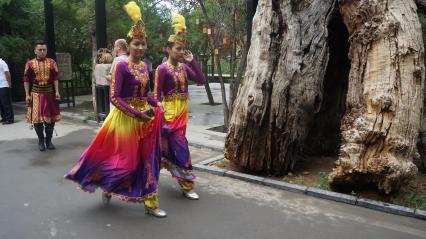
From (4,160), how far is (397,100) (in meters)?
5.77

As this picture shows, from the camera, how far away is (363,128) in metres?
4.86

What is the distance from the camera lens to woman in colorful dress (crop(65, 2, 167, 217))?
4.41 m

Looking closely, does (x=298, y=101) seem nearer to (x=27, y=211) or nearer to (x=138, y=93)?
(x=138, y=93)

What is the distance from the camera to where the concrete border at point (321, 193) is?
15.3 feet

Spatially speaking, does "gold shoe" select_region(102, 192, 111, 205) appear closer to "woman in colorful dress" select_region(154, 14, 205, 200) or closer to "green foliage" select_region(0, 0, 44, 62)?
"woman in colorful dress" select_region(154, 14, 205, 200)

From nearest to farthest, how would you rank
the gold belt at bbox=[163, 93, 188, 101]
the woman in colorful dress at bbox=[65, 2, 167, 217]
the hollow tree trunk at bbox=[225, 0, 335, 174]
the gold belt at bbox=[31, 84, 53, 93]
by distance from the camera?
the woman in colorful dress at bbox=[65, 2, 167, 217], the gold belt at bbox=[163, 93, 188, 101], the hollow tree trunk at bbox=[225, 0, 335, 174], the gold belt at bbox=[31, 84, 53, 93]

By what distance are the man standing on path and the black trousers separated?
122 inches

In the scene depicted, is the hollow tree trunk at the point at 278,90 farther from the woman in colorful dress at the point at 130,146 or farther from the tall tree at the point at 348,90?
the woman in colorful dress at the point at 130,146

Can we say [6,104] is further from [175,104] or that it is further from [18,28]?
[175,104]

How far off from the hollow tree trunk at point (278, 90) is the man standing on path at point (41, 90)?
3.36 m

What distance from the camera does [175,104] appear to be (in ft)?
16.6

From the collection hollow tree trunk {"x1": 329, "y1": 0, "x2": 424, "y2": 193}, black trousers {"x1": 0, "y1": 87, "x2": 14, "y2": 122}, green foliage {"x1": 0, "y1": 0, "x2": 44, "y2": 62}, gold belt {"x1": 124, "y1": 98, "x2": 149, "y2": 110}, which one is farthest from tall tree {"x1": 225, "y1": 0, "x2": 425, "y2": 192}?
green foliage {"x1": 0, "y1": 0, "x2": 44, "y2": 62}

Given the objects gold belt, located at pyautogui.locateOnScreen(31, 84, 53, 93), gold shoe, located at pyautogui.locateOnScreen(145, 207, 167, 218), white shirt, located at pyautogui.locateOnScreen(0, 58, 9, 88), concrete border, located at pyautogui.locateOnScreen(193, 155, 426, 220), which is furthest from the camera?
white shirt, located at pyautogui.locateOnScreen(0, 58, 9, 88)

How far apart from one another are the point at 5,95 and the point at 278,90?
23.6 feet
